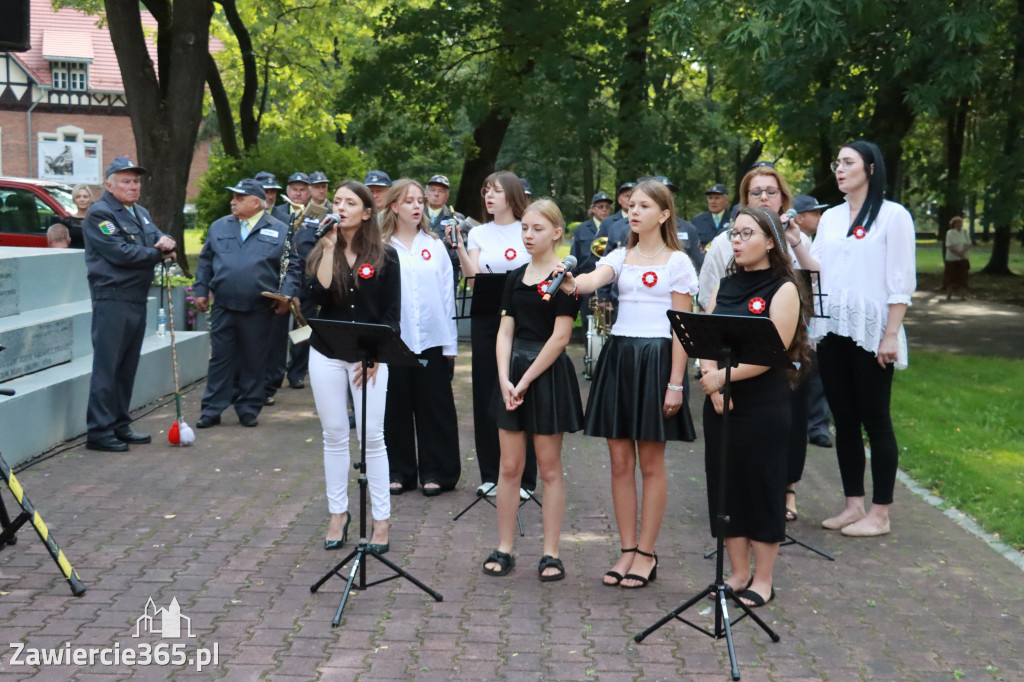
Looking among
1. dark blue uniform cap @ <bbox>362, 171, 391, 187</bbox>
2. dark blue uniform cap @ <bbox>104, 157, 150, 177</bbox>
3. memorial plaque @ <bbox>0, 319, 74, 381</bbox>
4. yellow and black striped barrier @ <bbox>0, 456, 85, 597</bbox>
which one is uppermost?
dark blue uniform cap @ <bbox>104, 157, 150, 177</bbox>

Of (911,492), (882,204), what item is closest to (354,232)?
(882,204)

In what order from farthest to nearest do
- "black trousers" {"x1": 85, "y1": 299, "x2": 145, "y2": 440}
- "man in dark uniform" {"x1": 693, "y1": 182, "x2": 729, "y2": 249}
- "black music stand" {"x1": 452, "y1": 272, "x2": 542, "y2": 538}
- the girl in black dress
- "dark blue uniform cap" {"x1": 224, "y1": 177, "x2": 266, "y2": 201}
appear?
→ "man in dark uniform" {"x1": 693, "y1": 182, "x2": 729, "y2": 249}
"dark blue uniform cap" {"x1": 224, "y1": 177, "x2": 266, "y2": 201}
"black trousers" {"x1": 85, "y1": 299, "x2": 145, "y2": 440}
"black music stand" {"x1": 452, "y1": 272, "x2": 542, "y2": 538}
the girl in black dress

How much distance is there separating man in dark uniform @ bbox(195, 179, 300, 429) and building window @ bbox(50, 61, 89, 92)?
4979cm

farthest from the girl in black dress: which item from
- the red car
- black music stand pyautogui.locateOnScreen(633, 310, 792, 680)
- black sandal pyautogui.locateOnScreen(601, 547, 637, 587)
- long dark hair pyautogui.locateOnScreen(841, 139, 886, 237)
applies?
the red car

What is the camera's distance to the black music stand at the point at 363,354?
17.8 feet

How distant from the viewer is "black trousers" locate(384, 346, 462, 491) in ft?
25.7

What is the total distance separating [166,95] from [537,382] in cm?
1254

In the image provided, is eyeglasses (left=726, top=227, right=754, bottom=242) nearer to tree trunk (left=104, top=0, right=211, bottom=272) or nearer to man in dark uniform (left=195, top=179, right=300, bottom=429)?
man in dark uniform (left=195, top=179, right=300, bottom=429)

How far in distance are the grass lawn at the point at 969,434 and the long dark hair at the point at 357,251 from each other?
13.9ft

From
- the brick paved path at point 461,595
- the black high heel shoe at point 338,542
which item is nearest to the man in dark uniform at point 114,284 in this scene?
the brick paved path at point 461,595

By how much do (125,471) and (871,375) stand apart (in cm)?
537

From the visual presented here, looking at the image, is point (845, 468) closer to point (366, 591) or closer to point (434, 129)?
point (366, 591)

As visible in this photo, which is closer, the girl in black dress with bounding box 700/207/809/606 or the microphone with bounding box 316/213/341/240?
the girl in black dress with bounding box 700/207/809/606

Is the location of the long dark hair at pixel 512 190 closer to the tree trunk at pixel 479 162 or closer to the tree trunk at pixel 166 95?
the tree trunk at pixel 166 95
